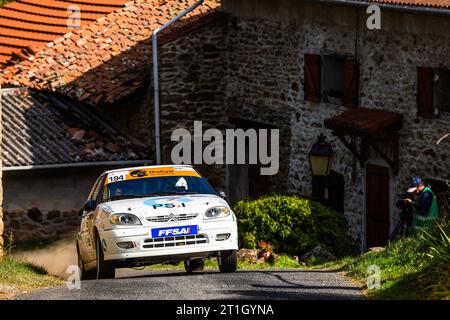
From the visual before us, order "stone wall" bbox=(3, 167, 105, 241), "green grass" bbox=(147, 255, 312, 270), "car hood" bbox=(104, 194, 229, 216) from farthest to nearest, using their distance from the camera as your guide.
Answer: "stone wall" bbox=(3, 167, 105, 241) < "green grass" bbox=(147, 255, 312, 270) < "car hood" bbox=(104, 194, 229, 216)

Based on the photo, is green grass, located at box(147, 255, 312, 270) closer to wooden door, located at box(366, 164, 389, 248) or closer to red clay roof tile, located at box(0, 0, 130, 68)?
wooden door, located at box(366, 164, 389, 248)

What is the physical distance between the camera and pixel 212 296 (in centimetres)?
1346

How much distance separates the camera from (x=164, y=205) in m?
15.9

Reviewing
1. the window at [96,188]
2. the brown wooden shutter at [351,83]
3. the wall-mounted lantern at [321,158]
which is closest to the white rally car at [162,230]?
the window at [96,188]

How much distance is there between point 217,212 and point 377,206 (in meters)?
7.34

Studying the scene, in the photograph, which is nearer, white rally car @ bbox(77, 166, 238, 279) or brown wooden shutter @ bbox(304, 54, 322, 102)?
white rally car @ bbox(77, 166, 238, 279)

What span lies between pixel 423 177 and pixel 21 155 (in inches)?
357

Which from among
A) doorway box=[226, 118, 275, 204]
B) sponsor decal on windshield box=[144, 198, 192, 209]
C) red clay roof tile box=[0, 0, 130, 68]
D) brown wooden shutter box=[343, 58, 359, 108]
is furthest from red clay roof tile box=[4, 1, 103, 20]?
sponsor decal on windshield box=[144, 198, 192, 209]

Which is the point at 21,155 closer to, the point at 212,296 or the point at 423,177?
the point at 423,177

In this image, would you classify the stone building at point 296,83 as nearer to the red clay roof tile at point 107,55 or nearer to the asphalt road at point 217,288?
the red clay roof tile at point 107,55

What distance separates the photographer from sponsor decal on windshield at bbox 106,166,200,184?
56.7 ft

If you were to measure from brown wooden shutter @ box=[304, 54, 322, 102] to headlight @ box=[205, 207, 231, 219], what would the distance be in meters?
8.81

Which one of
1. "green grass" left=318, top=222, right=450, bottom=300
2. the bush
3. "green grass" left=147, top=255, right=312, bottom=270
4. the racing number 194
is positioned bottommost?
"green grass" left=147, top=255, right=312, bottom=270
